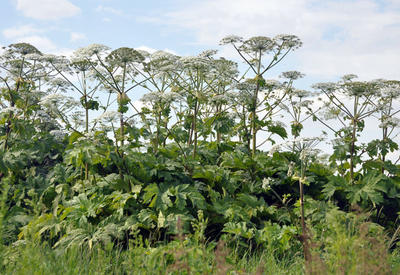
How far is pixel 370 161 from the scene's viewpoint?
7.10 metres

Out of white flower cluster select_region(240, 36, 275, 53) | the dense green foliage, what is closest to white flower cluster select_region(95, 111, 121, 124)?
the dense green foliage

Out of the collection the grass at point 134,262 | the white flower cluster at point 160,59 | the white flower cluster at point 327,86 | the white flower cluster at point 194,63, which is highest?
the white flower cluster at point 160,59

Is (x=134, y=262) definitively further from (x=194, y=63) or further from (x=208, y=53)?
(x=208, y=53)

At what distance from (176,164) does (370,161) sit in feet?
9.88

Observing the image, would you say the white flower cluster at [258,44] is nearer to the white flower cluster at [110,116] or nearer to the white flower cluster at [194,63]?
the white flower cluster at [194,63]

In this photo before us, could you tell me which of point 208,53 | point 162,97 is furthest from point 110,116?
point 208,53

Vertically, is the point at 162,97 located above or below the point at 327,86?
below

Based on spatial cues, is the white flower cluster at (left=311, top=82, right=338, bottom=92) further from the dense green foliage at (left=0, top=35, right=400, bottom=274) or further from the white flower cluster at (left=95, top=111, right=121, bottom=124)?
the white flower cluster at (left=95, top=111, right=121, bottom=124)

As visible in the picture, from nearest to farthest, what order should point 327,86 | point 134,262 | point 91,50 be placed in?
point 134,262 → point 91,50 → point 327,86

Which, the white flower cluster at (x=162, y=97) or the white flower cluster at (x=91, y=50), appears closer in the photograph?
the white flower cluster at (x=162, y=97)

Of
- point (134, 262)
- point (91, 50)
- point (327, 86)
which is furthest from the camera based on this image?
point (327, 86)

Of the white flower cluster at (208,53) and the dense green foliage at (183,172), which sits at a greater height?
the white flower cluster at (208,53)

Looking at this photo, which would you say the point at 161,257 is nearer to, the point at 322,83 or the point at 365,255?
the point at 365,255

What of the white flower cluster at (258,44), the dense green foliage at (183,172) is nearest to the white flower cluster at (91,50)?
the dense green foliage at (183,172)
